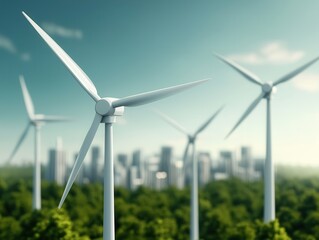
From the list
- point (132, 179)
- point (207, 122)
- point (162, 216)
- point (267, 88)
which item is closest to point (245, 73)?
point (267, 88)

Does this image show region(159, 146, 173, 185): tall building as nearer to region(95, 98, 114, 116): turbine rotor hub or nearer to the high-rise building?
the high-rise building

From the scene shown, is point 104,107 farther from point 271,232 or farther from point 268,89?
point 268,89

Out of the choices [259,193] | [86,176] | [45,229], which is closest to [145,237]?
[45,229]

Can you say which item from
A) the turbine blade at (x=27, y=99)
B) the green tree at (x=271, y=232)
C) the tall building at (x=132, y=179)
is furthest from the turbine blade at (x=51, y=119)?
the tall building at (x=132, y=179)

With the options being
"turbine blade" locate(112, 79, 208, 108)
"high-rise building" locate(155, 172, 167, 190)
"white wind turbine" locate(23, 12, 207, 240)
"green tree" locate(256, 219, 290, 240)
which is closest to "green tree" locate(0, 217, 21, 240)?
"green tree" locate(256, 219, 290, 240)

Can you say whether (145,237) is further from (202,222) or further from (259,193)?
(259,193)
